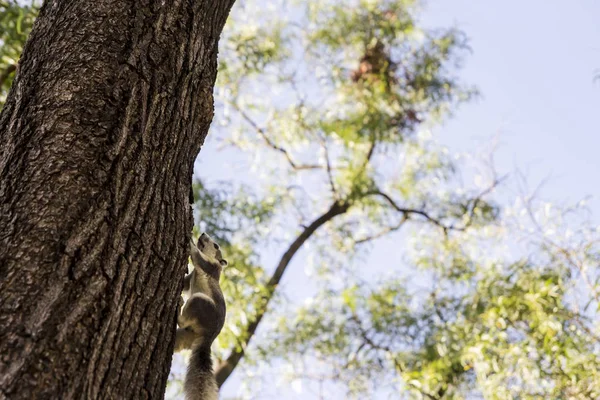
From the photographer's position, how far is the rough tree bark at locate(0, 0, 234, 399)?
161 cm

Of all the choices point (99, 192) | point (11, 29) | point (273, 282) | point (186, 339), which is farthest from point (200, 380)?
point (273, 282)

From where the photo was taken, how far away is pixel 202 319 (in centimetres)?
418

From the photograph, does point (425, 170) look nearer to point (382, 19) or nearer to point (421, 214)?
point (421, 214)

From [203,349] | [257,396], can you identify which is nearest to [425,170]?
[257,396]

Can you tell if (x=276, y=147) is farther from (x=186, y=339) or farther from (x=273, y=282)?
(x=186, y=339)

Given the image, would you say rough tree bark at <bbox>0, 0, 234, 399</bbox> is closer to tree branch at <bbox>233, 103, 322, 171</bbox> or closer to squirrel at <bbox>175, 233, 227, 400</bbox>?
squirrel at <bbox>175, 233, 227, 400</bbox>

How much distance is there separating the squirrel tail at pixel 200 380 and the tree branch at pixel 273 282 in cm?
339

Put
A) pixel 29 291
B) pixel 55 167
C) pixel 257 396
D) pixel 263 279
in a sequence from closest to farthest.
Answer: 1. pixel 29 291
2. pixel 55 167
3. pixel 257 396
4. pixel 263 279

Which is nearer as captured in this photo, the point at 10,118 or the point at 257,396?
the point at 10,118

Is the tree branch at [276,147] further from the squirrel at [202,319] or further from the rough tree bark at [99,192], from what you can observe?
the rough tree bark at [99,192]

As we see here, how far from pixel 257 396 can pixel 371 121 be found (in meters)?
3.92

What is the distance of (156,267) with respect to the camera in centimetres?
188

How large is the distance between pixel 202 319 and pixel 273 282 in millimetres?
4914

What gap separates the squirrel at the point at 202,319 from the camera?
10.5ft
